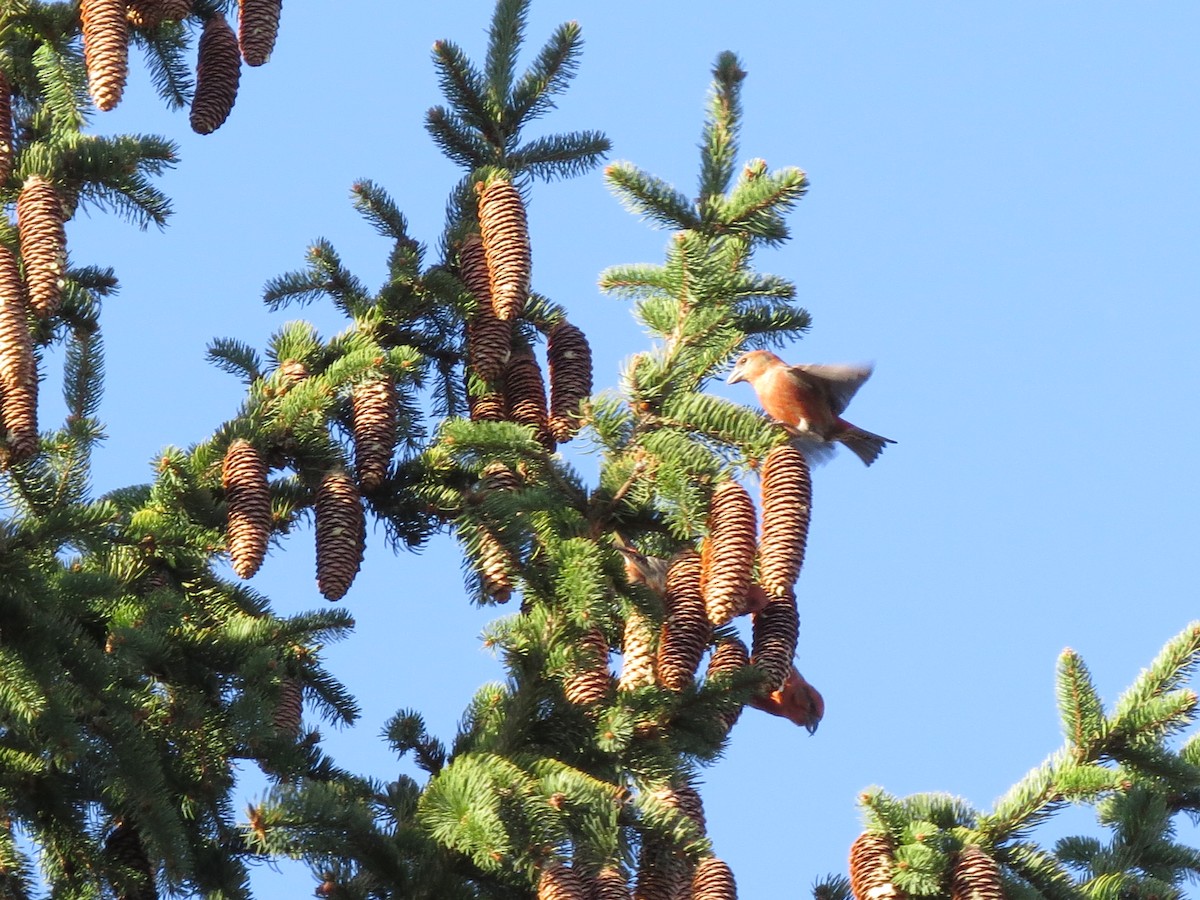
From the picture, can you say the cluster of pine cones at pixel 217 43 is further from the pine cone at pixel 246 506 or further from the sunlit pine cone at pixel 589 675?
the sunlit pine cone at pixel 589 675

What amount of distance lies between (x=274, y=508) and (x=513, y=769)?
5.15 feet

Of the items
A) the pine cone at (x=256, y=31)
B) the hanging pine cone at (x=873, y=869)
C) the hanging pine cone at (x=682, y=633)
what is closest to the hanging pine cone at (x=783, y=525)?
the hanging pine cone at (x=682, y=633)

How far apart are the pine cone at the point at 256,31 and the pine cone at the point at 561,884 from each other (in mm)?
3057

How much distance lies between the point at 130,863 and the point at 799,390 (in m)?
2.54

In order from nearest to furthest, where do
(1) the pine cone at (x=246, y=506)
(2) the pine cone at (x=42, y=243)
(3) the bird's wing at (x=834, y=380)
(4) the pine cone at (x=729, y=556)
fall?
(4) the pine cone at (x=729, y=556) < (1) the pine cone at (x=246, y=506) < (2) the pine cone at (x=42, y=243) < (3) the bird's wing at (x=834, y=380)

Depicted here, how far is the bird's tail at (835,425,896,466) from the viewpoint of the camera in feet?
20.5

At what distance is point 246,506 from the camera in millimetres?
4852

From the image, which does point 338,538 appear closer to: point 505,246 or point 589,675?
point 589,675

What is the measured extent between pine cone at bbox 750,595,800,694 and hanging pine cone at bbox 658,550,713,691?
0.20 meters

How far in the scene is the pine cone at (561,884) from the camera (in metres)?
3.99

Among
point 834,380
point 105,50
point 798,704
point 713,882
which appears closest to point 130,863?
point 713,882

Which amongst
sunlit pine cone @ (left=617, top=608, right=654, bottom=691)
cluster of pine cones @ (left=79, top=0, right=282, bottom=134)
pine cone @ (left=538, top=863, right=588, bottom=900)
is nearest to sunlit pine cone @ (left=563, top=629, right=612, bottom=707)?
sunlit pine cone @ (left=617, top=608, right=654, bottom=691)

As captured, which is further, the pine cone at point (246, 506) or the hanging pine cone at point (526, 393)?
the hanging pine cone at point (526, 393)

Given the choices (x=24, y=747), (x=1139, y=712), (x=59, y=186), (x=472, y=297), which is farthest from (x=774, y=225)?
(x=24, y=747)
